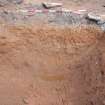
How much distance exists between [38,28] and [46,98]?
121cm

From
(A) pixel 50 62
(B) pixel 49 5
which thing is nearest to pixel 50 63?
(A) pixel 50 62

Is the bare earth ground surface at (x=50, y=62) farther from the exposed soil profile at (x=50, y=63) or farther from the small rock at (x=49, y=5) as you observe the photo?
the small rock at (x=49, y=5)

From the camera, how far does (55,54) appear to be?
4941mm

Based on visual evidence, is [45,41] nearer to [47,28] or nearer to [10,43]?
[47,28]

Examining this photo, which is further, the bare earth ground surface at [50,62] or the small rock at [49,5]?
the small rock at [49,5]

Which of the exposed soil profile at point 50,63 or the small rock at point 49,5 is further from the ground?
the small rock at point 49,5

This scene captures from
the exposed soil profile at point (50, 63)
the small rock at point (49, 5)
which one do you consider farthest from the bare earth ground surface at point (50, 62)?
the small rock at point (49, 5)

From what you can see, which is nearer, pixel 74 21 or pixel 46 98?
pixel 46 98

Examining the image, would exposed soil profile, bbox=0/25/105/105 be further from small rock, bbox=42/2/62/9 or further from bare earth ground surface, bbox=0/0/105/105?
small rock, bbox=42/2/62/9

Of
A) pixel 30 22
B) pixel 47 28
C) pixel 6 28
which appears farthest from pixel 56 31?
pixel 6 28

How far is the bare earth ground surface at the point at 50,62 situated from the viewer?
189 inches

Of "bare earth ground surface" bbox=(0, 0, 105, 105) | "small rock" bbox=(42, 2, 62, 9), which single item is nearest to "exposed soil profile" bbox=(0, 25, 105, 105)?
"bare earth ground surface" bbox=(0, 0, 105, 105)

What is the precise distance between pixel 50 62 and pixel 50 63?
0.02m

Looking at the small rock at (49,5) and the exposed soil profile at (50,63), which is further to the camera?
the small rock at (49,5)
